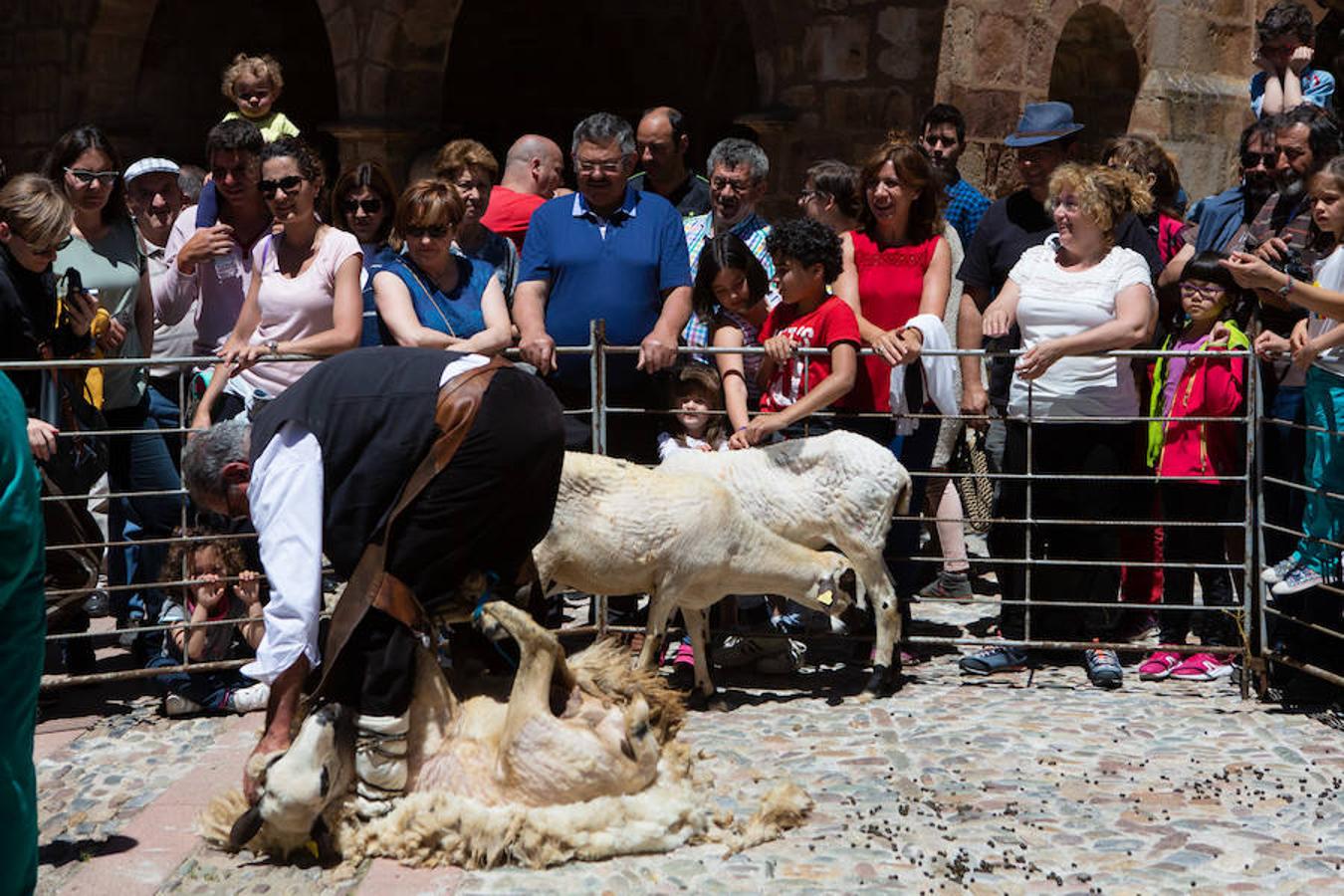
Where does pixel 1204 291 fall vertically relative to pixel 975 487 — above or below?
above

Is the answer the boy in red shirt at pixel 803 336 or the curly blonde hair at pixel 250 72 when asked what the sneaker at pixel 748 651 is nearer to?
the boy in red shirt at pixel 803 336

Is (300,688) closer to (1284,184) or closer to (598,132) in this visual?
(598,132)

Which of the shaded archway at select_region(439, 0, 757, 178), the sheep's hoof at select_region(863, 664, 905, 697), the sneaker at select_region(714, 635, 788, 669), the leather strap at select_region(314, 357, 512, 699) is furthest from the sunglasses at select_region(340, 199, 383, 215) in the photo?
the shaded archway at select_region(439, 0, 757, 178)

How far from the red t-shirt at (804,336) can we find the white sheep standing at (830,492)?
14.3 inches

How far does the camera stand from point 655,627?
21.1 feet

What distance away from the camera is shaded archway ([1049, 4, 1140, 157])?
11828 mm

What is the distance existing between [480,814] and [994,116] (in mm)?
6885

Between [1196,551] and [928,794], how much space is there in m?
2.25

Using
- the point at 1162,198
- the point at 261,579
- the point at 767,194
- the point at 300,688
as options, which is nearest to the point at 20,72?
the point at 767,194

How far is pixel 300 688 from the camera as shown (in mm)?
5070

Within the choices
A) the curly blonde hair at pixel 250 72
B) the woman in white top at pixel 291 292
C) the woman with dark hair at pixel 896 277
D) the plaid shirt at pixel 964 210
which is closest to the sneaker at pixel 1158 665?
the woman with dark hair at pixel 896 277

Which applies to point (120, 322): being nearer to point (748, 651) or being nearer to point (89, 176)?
point (89, 176)

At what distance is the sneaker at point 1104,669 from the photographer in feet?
22.7

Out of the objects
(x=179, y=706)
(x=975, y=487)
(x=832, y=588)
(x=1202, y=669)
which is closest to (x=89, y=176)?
(x=179, y=706)
